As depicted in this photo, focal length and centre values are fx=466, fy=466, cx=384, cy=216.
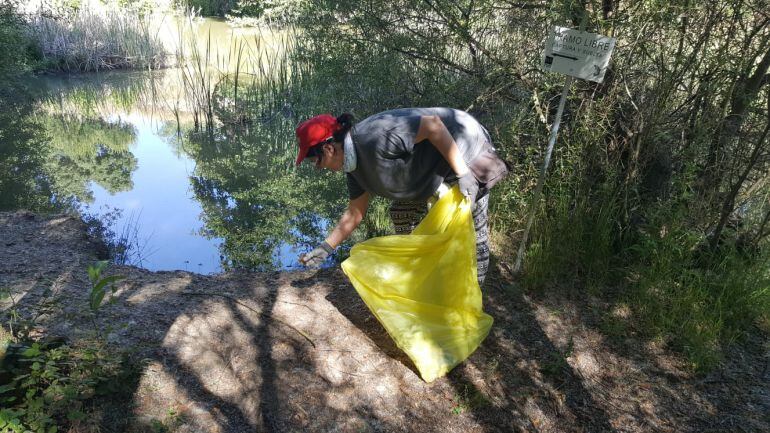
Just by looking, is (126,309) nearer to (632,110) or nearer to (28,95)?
(632,110)

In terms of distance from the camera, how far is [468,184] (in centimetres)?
237

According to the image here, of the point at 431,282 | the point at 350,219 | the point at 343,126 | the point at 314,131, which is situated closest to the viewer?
the point at 314,131

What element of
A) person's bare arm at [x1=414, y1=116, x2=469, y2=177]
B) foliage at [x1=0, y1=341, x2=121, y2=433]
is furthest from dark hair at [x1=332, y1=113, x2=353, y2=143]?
foliage at [x1=0, y1=341, x2=121, y2=433]

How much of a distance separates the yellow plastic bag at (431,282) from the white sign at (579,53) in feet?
3.21

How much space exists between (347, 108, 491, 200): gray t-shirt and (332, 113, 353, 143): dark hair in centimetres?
3

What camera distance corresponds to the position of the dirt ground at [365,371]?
2.08 meters

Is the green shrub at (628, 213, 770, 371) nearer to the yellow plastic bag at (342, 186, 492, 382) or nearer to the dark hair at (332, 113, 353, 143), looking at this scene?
the yellow plastic bag at (342, 186, 492, 382)

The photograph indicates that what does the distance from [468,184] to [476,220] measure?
0.33 m

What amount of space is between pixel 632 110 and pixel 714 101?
475 millimetres

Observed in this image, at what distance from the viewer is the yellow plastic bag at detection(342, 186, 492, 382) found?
2398 millimetres

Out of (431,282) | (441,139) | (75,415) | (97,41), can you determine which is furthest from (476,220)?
(97,41)

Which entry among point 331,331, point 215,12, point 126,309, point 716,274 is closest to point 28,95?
point 126,309

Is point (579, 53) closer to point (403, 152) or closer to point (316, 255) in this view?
point (403, 152)

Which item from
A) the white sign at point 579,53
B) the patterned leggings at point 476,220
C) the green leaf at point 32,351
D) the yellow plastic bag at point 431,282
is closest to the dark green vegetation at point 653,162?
the white sign at point 579,53
